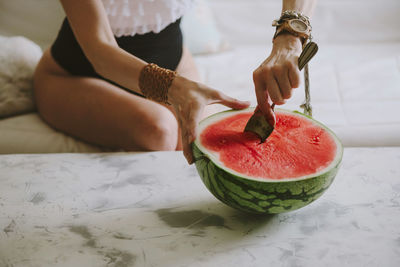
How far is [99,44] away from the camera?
3.33 ft

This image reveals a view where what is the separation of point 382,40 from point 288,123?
1.56 meters

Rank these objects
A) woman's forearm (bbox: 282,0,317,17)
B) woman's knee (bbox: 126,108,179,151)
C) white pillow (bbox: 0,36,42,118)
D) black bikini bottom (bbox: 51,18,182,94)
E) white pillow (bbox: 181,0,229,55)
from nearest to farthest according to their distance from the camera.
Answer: woman's forearm (bbox: 282,0,317,17) → woman's knee (bbox: 126,108,179,151) → black bikini bottom (bbox: 51,18,182,94) → white pillow (bbox: 0,36,42,118) → white pillow (bbox: 181,0,229,55)

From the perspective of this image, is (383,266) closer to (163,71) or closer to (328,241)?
(328,241)

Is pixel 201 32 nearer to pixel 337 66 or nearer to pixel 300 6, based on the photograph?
pixel 337 66

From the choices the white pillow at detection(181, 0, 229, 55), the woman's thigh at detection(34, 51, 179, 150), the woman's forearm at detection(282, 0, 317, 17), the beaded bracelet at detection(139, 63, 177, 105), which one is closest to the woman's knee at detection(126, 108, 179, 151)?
the woman's thigh at detection(34, 51, 179, 150)

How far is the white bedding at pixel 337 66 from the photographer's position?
143cm

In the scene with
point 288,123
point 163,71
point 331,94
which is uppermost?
point 163,71

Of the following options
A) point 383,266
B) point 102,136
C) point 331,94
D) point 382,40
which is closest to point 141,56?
point 102,136

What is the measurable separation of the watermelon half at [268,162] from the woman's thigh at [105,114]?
0.42 metres

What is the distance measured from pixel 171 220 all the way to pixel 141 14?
779 mm

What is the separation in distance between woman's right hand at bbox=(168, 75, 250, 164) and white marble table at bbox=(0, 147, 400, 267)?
0.54 ft

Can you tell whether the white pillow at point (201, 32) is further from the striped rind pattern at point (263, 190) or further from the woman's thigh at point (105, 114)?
the striped rind pattern at point (263, 190)

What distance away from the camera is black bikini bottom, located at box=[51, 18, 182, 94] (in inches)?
54.4

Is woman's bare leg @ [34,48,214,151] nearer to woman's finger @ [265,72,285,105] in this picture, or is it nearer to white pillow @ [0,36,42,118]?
white pillow @ [0,36,42,118]
